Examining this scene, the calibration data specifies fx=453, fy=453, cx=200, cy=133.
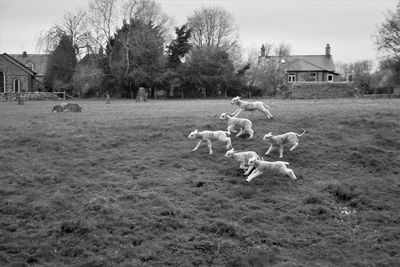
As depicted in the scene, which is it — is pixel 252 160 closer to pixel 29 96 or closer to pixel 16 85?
pixel 29 96

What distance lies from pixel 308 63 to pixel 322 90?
52.3 m

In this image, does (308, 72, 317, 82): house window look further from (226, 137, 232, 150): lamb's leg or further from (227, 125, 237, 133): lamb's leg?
(226, 137, 232, 150): lamb's leg

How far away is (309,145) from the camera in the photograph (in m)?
19.0

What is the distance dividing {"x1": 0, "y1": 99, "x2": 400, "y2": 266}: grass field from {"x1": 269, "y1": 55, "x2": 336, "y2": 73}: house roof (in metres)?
76.6

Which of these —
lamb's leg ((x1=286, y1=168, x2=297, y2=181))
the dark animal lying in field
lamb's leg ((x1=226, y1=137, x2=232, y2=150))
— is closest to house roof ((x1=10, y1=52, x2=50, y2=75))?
the dark animal lying in field

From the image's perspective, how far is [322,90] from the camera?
163ft

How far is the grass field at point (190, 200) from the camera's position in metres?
11.9

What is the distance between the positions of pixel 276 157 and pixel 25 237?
9431mm

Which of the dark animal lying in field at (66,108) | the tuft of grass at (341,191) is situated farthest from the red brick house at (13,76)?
the tuft of grass at (341,191)

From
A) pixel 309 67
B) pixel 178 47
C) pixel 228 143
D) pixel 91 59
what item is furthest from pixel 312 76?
pixel 228 143

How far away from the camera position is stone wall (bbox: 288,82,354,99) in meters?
49.0

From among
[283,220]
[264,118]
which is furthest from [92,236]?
[264,118]

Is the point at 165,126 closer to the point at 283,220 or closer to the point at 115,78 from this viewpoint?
the point at 283,220

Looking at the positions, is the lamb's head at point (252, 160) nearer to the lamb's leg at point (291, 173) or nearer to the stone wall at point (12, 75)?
the lamb's leg at point (291, 173)
